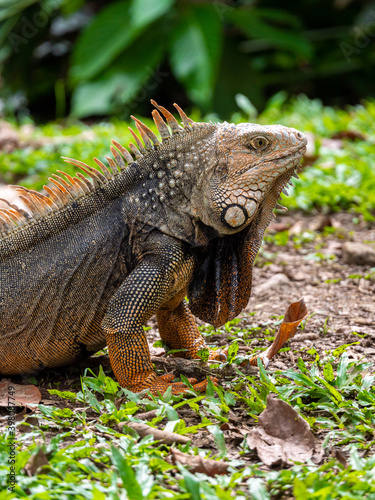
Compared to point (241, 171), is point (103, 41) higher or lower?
higher

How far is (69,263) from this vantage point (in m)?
4.39

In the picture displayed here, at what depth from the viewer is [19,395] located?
430cm

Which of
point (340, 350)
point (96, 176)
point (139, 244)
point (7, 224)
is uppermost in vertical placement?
point (96, 176)

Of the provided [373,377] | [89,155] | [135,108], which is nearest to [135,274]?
[373,377]

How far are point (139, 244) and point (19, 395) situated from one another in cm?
140

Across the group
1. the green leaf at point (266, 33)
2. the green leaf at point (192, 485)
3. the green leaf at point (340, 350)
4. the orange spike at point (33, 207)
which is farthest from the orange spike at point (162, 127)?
the green leaf at point (266, 33)

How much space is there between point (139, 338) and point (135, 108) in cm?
1188

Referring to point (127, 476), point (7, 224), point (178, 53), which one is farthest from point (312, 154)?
point (127, 476)

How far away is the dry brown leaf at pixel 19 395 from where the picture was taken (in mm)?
4124

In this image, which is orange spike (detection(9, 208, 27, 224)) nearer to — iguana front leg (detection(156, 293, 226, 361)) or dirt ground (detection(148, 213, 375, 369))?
iguana front leg (detection(156, 293, 226, 361))

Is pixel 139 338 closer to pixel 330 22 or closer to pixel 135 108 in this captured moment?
pixel 135 108

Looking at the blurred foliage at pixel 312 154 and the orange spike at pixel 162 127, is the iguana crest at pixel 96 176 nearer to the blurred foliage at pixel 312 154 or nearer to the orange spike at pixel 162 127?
the orange spike at pixel 162 127

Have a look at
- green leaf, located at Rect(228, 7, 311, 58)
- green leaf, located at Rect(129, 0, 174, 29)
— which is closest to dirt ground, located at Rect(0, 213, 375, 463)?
green leaf, located at Rect(129, 0, 174, 29)

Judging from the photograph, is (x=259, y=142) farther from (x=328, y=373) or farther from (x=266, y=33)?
(x=266, y=33)
